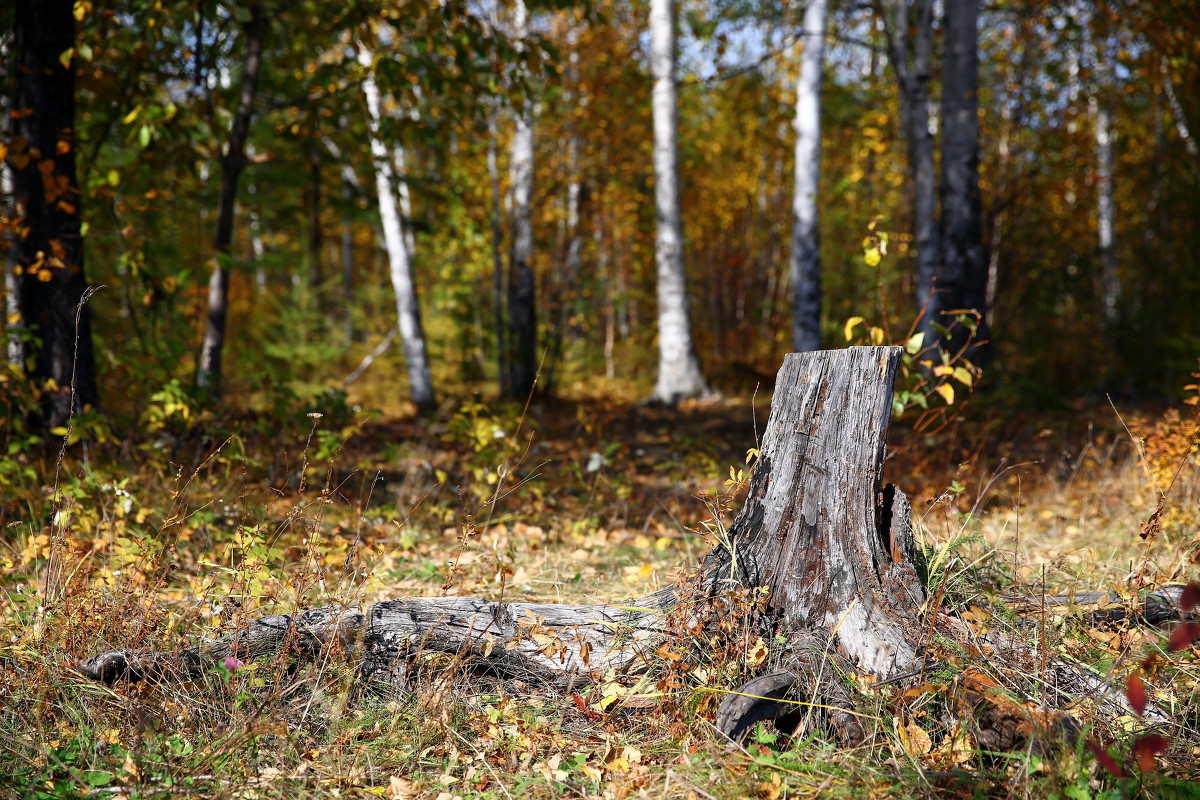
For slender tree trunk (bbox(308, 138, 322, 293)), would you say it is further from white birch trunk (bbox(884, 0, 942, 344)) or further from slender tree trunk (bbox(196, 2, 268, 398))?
white birch trunk (bbox(884, 0, 942, 344))

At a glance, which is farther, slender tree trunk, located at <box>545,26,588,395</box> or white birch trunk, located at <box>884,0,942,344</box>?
slender tree trunk, located at <box>545,26,588,395</box>

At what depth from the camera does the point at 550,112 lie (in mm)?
10000

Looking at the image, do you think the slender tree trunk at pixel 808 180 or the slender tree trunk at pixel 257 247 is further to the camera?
the slender tree trunk at pixel 257 247

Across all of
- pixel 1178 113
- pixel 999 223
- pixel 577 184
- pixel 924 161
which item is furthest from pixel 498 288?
pixel 1178 113

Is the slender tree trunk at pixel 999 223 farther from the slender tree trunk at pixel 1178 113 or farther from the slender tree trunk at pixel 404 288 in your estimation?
the slender tree trunk at pixel 404 288

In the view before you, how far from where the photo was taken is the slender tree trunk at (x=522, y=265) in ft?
27.8

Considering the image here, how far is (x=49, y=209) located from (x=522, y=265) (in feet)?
16.9

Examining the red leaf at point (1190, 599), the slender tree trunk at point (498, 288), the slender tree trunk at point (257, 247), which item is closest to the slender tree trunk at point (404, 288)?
the slender tree trunk at point (498, 288)

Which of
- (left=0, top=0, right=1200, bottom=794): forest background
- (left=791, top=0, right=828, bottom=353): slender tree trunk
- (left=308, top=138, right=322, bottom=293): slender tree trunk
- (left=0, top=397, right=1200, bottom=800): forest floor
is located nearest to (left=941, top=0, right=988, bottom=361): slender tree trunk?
(left=0, top=0, right=1200, bottom=794): forest background

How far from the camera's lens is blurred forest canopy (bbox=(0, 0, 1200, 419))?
17.6 feet

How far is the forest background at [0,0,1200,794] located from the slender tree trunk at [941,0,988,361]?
33 millimetres

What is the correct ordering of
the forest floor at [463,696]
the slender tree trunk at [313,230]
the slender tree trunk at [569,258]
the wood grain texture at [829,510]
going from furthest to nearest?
the slender tree trunk at [313,230] → the slender tree trunk at [569,258] → the wood grain texture at [829,510] → the forest floor at [463,696]

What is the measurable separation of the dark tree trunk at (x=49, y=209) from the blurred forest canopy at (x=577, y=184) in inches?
3.9

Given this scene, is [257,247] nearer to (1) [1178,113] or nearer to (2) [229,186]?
(2) [229,186]
